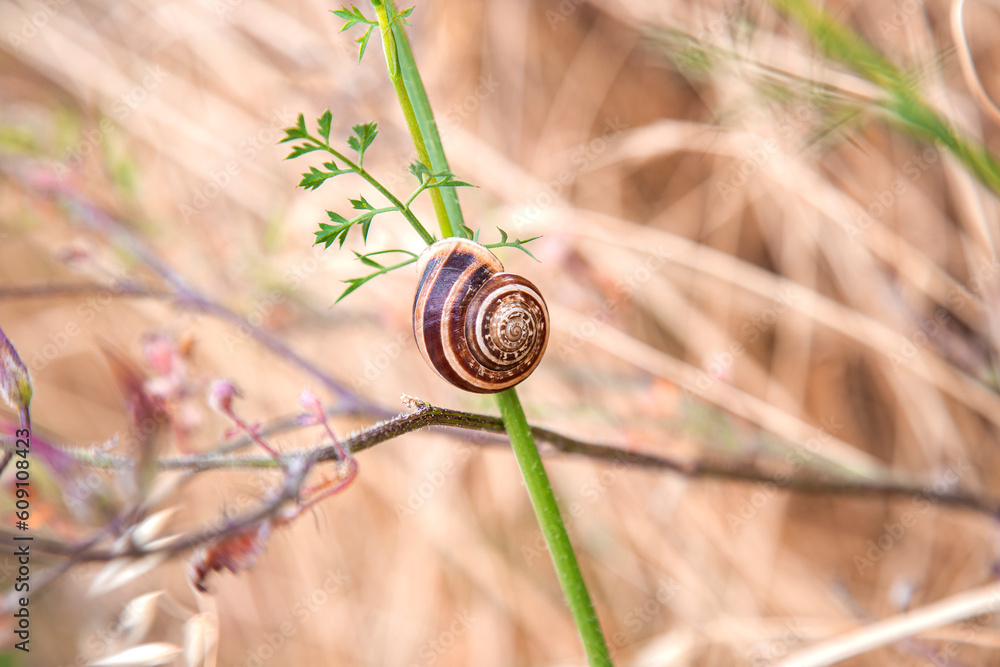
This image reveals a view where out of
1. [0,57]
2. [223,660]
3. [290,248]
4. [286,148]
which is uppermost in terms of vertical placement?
[0,57]

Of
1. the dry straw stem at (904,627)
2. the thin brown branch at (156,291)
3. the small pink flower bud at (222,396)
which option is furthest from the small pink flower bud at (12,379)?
the dry straw stem at (904,627)

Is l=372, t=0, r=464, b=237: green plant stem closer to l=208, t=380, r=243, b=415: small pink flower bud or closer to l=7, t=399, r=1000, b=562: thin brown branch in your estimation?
l=7, t=399, r=1000, b=562: thin brown branch

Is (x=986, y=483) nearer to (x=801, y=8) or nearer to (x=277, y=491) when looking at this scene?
(x=801, y=8)

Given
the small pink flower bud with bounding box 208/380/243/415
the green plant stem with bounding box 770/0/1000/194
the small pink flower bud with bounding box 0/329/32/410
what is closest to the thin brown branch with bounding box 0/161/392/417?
the small pink flower bud with bounding box 208/380/243/415

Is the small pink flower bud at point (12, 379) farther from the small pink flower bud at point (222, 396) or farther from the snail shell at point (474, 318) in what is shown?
the snail shell at point (474, 318)

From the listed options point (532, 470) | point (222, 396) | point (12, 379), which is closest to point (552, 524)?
point (532, 470)

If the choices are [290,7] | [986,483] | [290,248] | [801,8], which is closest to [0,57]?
[290,7]

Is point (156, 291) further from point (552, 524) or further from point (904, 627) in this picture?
point (904, 627)

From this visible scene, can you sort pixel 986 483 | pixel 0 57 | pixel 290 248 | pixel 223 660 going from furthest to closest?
pixel 0 57 → pixel 223 660 → pixel 290 248 → pixel 986 483
